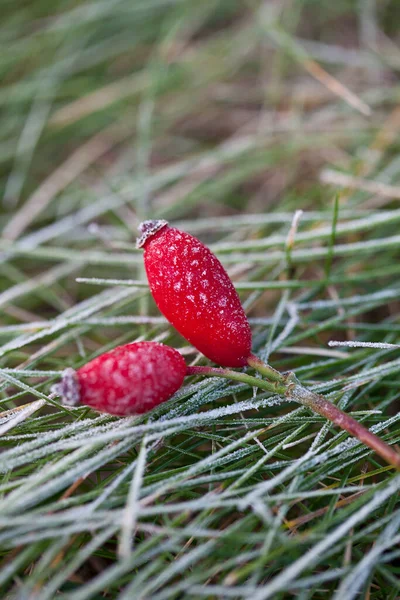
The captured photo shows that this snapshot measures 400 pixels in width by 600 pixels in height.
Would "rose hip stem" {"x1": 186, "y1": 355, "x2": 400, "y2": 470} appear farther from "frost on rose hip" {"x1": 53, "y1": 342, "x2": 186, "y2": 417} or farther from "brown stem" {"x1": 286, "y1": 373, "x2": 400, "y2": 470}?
"frost on rose hip" {"x1": 53, "y1": 342, "x2": 186, "y2": 417}

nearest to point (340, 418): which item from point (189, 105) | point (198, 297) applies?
point (198, 297)

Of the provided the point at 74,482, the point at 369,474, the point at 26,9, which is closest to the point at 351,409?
the point at 369,474

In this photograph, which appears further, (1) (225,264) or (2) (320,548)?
(1) (225,264)

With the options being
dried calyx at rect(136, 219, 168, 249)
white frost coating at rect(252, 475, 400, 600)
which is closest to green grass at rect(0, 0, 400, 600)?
white frost coating at rect(252, 475, 400, 600)

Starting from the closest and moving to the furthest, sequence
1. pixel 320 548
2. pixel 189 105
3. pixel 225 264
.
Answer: pixel 320 548
pixel 225 264
pixel 189 105

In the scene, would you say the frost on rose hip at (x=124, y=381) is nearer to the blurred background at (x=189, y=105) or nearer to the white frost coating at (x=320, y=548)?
the white frost coating at (x=320, y=548)

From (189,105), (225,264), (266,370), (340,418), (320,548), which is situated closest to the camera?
(320,548)

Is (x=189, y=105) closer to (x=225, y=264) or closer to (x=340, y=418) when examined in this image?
(x=225, y=264)
